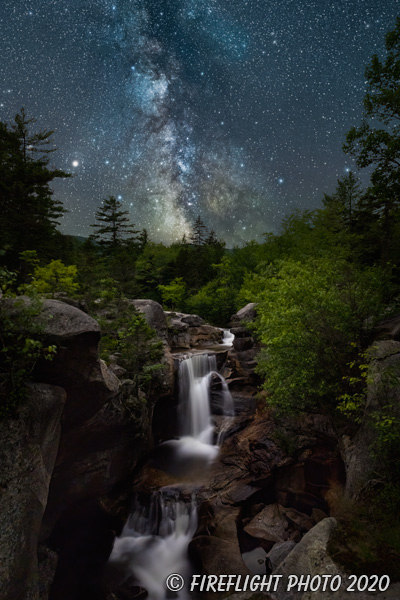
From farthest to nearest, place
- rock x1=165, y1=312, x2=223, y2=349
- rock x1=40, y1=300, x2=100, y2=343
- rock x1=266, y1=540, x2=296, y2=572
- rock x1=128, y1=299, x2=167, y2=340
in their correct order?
rock x1=165, y1=312, x2=223, y2=349 < rock x1=128, y1=299, x2=167, y2=340 < rock x1=266, y1=540, x2=296, y2=572 < rock x1=40, y1=300, x2=100, y2=343

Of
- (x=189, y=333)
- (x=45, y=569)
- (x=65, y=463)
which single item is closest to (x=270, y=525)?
(x=45, y=569)

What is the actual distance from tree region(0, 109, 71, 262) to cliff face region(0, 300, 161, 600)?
14727 mm

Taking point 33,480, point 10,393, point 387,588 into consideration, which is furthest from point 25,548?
point 387,588

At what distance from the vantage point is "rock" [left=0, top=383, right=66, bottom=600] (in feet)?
16.2

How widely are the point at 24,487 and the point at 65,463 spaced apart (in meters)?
3.86

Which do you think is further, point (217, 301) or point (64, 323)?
point (217, 301)

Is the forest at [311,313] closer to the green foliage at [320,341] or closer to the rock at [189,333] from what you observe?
the green foliage at [320,341]

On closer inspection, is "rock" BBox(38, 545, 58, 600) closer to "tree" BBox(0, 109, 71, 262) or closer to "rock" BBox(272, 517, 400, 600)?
"rock" BBox(272, 517, 400, 600)

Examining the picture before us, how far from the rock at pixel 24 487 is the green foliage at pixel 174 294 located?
98.2 feet

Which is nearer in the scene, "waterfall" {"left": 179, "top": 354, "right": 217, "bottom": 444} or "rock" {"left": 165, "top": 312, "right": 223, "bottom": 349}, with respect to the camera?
"waterfall" {"left": 179, "top": 354, "right": 217, "bottom": 444}

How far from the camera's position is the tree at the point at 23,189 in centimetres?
1881

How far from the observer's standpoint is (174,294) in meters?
37.0

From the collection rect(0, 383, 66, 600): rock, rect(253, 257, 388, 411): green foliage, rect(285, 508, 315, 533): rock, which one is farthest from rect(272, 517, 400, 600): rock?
rect(0, 383, 66, 600): rock

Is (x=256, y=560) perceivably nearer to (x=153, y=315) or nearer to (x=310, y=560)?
(x=310, y=560)
